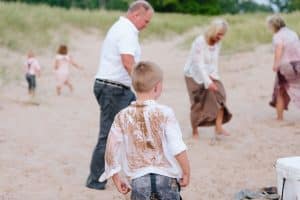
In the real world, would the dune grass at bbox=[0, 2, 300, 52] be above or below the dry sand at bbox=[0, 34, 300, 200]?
Answer: above

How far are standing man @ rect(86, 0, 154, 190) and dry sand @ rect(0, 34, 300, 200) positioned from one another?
804mm

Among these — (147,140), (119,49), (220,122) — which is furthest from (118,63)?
(220,122)

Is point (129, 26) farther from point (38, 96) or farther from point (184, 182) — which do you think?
point (38, 96)

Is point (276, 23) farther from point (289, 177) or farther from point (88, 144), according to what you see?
point (289, 177)

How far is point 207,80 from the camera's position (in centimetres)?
1044

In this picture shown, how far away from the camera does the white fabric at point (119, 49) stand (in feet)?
24.1

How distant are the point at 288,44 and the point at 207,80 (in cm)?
234

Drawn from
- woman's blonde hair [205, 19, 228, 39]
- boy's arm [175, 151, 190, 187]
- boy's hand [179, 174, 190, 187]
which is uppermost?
woman's blonde hair [205, 19, 228, 39]

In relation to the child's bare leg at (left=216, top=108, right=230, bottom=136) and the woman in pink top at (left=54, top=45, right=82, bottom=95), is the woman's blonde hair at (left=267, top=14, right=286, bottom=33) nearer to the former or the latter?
the child's bare leg at (left=216, top=108, right=230, bottom=136)

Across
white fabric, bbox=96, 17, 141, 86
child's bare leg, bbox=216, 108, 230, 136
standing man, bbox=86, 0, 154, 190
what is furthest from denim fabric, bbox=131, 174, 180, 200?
child's bare leg, bbox=216, 108, 230, 136

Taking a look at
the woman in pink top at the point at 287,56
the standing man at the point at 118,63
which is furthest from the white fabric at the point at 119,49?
the woman in pink top at the point at 287,56

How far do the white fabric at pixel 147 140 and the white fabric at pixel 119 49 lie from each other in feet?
7.84

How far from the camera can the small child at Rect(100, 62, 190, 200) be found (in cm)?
493

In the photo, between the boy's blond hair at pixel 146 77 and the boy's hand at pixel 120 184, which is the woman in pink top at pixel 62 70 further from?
the boy's blond hair at pixel 146 77
